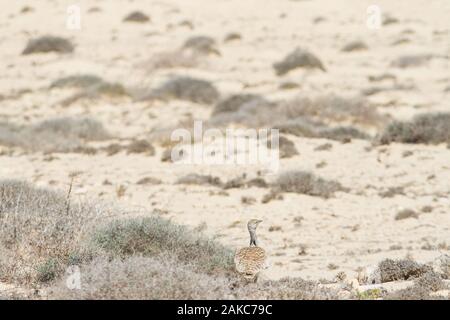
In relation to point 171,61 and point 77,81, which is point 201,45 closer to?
point 171,61

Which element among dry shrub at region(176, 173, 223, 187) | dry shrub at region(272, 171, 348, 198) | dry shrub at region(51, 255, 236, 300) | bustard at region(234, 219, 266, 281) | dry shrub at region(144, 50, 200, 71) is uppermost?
dry shrub at region(51, 255, 236, 300)

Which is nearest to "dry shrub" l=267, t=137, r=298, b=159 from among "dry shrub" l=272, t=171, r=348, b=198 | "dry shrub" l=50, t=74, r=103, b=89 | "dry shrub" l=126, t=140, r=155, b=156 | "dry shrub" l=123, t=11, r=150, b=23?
"dry shrub" l=272, t=171, r=348, b=198

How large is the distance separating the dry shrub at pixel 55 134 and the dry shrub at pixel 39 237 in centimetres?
895

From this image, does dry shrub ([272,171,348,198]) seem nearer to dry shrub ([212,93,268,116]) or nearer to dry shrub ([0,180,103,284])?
dry shrub ([0,180,103,284])

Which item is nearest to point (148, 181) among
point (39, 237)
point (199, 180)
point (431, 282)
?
point (199, 180)

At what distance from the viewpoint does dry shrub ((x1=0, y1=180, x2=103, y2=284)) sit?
22.5 feet

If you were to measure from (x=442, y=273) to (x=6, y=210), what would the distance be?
A: 177 inches

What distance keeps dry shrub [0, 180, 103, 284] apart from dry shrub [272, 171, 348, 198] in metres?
5.29

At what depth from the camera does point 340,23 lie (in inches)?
1471

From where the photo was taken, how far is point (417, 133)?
16016 millimetres

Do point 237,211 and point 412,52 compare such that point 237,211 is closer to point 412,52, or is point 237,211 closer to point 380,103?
point 380,103

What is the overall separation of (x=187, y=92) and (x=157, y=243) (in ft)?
50.4

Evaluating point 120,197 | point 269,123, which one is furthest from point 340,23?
point 120,197
